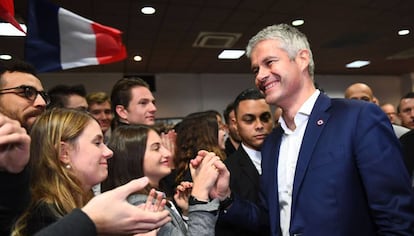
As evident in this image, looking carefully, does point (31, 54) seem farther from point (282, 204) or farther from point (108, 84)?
point (108, 84)

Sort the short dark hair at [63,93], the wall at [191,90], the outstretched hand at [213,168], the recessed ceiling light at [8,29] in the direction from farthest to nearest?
1. the wall at [191,90]
2. the recessed ceiling light at [8,29]
3. the short dark hair at [63,93]
4. the outstretched hand at [213,168]

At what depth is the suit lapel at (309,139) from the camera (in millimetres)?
1320

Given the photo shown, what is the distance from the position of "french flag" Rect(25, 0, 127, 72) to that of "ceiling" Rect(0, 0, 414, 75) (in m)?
1.85

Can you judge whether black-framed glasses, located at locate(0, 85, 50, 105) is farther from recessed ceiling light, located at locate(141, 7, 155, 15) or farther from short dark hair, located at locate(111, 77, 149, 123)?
recessed ceiling light, located at locate(141, 7, 155, 15)

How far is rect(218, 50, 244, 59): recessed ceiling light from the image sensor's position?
6604 mm

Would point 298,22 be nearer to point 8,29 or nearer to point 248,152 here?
point 248,152

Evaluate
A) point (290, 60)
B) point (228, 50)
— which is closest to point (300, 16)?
point (228, 50)

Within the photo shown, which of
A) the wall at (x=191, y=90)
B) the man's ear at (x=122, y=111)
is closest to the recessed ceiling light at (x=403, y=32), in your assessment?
the wall at (x=191, y=90)

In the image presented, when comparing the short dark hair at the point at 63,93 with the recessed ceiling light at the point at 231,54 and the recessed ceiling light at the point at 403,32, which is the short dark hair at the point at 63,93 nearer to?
the recessed ceiling light at the point at 231,54

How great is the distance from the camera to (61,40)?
8.00ft

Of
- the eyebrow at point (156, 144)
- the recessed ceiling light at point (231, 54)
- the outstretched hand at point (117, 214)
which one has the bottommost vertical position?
the outstretched hand at point (117, 214)

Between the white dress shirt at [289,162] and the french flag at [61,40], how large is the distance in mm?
1653

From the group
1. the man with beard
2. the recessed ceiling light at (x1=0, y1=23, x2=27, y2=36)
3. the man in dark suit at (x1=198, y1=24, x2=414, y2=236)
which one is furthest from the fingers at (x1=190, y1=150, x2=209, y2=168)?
the recessed ceiling light at (x1=0, y1=23, x2=27, y2=36)

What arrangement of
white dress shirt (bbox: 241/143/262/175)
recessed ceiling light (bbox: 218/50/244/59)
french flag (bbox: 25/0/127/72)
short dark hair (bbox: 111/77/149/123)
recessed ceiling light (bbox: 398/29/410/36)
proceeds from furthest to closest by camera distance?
recessed ceiling light (bbox: 218/50/244/59)
recessed ceiling light (bbox: 398/29/410/36)
short dark hair (bbox: 111/77/149/123)
french flag (bbox: 25/0/127/72)
white dress shirt (bbox: 241/143/262/175)
